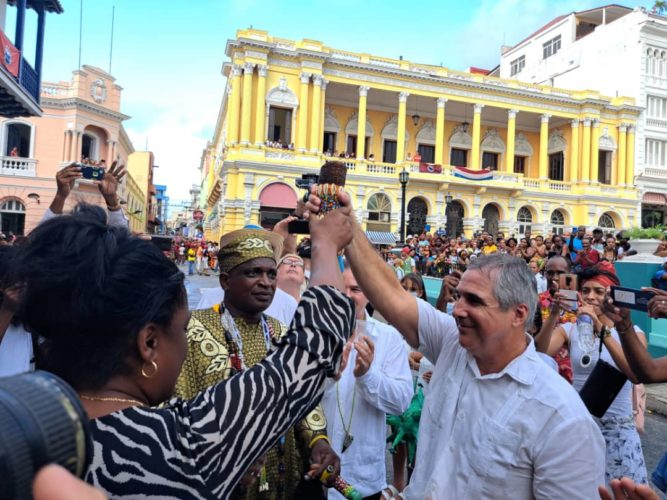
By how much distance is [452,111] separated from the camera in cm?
3319

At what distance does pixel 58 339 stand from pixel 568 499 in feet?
5.27

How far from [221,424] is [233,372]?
3.45 ft

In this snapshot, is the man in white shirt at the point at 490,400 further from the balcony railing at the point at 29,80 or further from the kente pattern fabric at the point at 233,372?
the balcony railing at the point at 29,80

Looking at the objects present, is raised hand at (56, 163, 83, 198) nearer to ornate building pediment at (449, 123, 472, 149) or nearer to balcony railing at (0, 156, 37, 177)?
balcony railing at (0, 156, 37, 177)

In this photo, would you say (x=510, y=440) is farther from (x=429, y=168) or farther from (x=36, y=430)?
(x=429, y=168)

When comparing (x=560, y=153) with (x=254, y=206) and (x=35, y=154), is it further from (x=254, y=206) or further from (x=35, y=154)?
(x=35, y=154)

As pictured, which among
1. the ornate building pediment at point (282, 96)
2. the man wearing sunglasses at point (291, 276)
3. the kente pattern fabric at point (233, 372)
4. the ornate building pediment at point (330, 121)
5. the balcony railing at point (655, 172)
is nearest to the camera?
the kente pattern fabric at point (233, 372)

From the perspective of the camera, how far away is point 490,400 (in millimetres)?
1838

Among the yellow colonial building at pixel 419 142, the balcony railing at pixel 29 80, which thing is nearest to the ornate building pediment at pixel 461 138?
the yellow colonial building at pixel 419 142

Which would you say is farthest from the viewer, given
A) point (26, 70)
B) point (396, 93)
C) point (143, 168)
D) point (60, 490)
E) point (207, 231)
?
point (143, 168)

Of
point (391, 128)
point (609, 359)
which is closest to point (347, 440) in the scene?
point (609, 359)

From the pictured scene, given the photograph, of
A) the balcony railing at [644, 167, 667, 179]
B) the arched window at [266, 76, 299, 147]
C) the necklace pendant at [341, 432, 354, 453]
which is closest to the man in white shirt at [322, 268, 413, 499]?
the necklace pendant at [341, 432, 354, 453]

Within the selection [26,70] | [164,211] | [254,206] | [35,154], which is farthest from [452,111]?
[164,211]

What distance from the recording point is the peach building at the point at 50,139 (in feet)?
87.7
